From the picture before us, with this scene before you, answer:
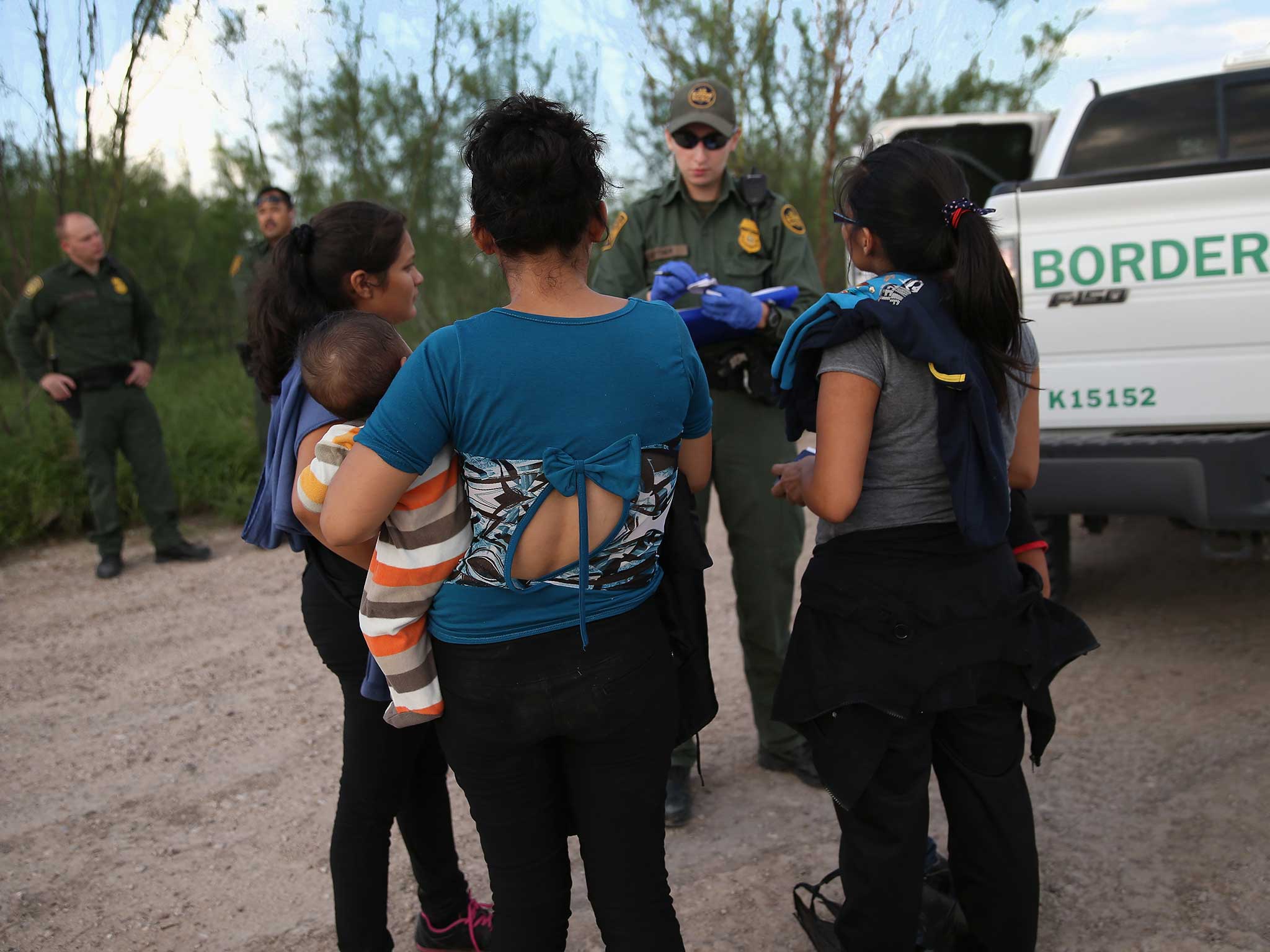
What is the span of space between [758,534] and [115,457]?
4884 millimetres

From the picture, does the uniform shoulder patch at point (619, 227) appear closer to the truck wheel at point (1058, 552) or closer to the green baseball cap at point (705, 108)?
the green baseball cap at point (705, 108)

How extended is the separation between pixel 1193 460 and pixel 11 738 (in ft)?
14.4

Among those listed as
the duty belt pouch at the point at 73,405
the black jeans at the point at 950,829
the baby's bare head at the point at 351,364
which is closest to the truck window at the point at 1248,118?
the black jeans at the point at 950,829

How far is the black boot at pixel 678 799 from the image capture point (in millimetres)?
3154

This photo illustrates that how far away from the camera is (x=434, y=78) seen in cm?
790

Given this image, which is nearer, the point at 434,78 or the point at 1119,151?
the point at 1119,151

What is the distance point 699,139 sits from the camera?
3.27 metres

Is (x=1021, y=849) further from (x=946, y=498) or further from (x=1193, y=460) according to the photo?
(x=1193, y=460)

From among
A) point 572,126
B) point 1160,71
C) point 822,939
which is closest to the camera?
point 572,126

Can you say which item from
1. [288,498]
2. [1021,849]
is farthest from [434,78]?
[1021,849]

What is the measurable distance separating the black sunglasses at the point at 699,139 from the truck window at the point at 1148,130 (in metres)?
2.29

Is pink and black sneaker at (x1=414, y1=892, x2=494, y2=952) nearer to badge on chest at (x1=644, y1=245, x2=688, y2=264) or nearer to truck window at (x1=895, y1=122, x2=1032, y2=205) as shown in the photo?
badge on chest at (x1=644, y1=245, x2=688, y2=264)

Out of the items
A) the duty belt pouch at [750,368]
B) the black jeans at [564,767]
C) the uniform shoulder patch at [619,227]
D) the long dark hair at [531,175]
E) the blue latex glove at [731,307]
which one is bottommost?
the black jeans at [564,767]

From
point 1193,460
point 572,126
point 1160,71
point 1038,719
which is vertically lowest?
point 1038,719
